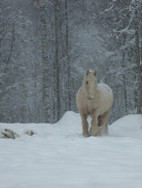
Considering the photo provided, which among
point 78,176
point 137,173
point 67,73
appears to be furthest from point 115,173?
point 67,73

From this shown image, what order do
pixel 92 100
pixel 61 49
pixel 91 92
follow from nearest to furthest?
pixel 91 92
pixel 92 100
pixel 61 49

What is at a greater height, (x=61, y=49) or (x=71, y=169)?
(x=61, y=49)

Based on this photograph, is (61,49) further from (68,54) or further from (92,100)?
(92,100)

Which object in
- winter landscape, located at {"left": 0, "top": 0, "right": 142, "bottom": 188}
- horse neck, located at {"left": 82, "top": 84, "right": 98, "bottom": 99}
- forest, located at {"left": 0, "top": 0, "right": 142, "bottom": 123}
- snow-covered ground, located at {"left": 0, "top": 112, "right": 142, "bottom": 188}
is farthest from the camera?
forest, located at {"left": 0, "top": 0, "right": 142, "bottom": 123}

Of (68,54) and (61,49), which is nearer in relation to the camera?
(68,54)

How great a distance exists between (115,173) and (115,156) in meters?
1.01

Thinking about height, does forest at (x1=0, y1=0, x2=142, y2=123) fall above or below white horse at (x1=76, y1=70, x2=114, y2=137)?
above

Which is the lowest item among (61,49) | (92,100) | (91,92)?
(92,100)

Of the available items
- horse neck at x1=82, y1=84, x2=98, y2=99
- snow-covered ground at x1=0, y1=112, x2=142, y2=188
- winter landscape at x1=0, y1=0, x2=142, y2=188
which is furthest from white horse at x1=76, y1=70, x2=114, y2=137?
snow-covered ground at x1=0, y1=112, x2=142, y2=188

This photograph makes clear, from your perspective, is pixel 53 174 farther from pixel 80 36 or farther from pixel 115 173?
A: pixel 80 36

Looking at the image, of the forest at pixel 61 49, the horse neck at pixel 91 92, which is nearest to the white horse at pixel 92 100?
the horse neck at pixel 91 92

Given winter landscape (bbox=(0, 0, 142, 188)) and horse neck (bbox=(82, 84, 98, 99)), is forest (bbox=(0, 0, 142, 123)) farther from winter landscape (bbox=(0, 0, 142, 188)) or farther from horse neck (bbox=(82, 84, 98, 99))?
horse neck (bbox=(82, 84, 98, 99))

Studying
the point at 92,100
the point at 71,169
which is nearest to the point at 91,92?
the point at 92,100

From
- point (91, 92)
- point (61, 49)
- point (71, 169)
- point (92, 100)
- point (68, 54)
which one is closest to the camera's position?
point (71, 169)
